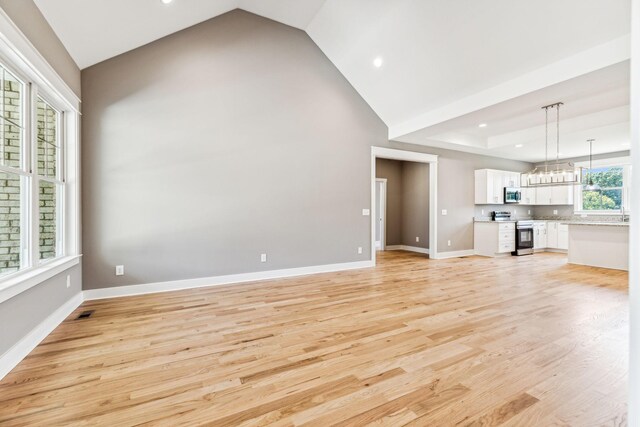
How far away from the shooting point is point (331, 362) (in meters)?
2.22

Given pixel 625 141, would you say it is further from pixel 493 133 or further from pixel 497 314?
pixel 497 314

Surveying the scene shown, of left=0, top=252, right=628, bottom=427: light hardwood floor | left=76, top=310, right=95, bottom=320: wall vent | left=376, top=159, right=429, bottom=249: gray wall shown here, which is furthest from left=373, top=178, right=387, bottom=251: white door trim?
left=76, top=310, right=95, bottom=320: wall vent

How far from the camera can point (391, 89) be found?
5207mm

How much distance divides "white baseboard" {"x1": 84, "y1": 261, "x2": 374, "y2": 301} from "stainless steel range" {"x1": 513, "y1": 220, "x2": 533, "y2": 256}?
4615 millimetres

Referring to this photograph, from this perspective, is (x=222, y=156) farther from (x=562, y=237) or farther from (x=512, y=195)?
(x=562, y=237)

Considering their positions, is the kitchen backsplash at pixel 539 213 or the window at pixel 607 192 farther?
the kitchen backsplash at pixel 539 213

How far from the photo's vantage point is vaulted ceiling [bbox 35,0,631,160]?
9.99 feet

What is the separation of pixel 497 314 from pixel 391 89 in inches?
154

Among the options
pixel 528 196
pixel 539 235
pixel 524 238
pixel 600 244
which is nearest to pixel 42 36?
pixel 600 244

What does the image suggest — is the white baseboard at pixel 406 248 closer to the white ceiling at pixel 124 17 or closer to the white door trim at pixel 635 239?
the white ceiling at pixel 124 17

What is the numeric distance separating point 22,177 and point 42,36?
4.27 ft

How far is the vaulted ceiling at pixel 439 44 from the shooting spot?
3.04 metres

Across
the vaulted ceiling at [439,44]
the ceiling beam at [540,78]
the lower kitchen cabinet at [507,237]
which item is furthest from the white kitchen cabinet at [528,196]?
the ceiling beam at [540,78]

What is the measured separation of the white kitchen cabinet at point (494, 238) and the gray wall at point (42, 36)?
8.22 meters
